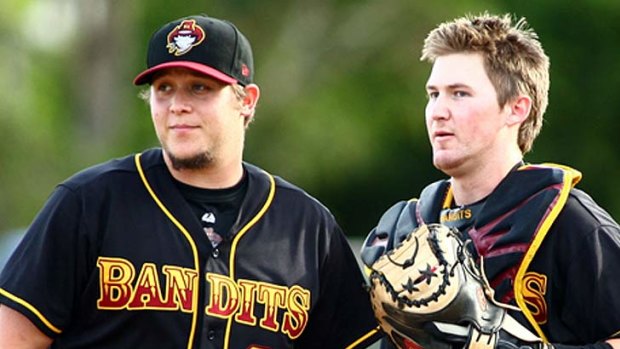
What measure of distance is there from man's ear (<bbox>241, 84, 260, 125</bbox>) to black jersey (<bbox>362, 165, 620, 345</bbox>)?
0.89 metres

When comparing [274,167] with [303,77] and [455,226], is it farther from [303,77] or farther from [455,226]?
[455,226]

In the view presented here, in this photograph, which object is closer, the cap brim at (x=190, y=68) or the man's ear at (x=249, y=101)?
the cap brim at (x=190, y=68)

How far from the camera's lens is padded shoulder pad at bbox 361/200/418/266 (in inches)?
226

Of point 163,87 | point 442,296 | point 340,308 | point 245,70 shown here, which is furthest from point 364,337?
point 163,87

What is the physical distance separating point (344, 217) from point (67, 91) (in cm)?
425

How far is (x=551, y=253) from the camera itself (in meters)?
5.33

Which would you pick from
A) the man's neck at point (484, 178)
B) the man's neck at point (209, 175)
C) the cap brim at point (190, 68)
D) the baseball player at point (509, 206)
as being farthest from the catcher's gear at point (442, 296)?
the cap brim at point (190, 68)

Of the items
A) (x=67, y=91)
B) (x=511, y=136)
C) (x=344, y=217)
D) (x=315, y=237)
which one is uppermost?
(x=511, y=136)

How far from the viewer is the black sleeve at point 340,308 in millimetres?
5840

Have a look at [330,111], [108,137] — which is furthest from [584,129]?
[108,137]

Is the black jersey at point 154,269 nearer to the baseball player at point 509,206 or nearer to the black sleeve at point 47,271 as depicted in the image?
the black sleeve at point 47,271

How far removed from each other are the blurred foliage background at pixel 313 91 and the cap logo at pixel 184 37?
13526 millimetres

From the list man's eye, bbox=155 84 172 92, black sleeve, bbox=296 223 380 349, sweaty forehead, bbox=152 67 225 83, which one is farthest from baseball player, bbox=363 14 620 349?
man's eye, bbox=155 84 172 92

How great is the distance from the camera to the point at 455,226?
18.4 feet
